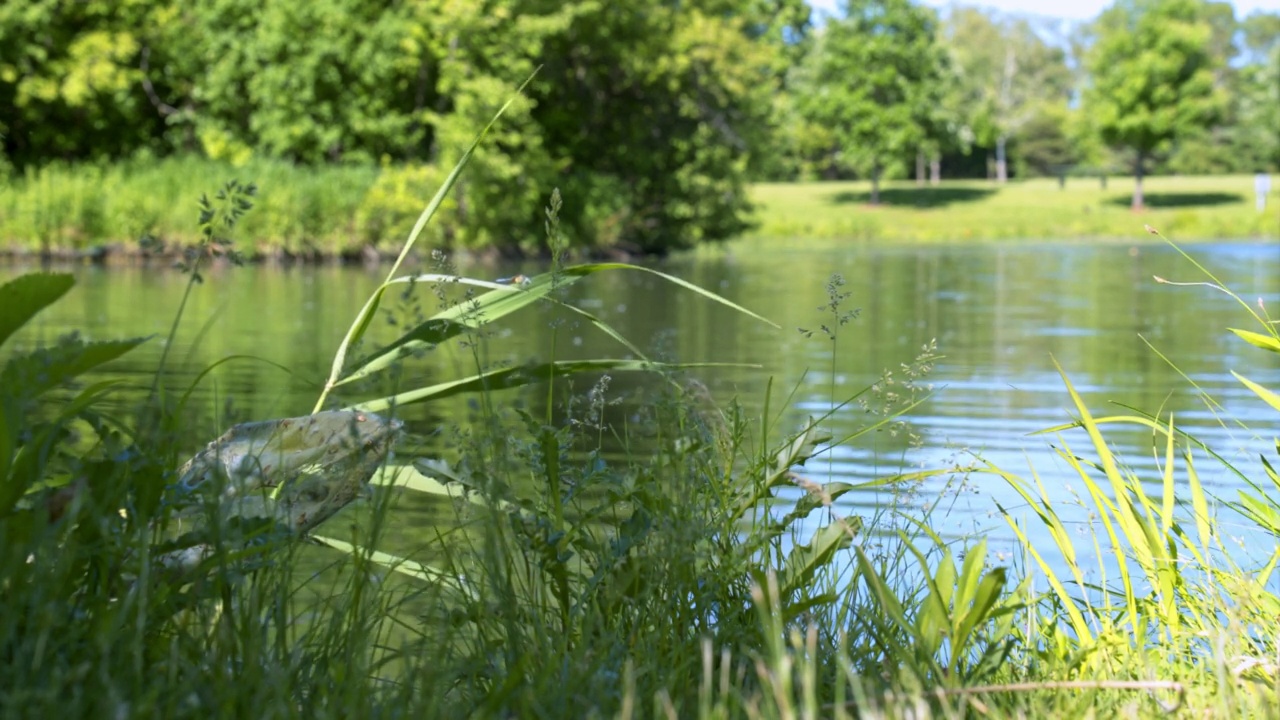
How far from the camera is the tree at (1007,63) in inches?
3063

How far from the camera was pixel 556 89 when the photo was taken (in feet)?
97.7

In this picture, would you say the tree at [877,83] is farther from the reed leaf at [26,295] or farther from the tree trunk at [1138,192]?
the reed leaf at [26,295]

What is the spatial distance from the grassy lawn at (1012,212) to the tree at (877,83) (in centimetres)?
226

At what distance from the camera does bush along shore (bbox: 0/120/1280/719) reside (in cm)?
172

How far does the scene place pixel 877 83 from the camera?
53219 mm

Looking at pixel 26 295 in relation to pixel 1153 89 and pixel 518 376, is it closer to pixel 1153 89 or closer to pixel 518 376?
pixel 518 376

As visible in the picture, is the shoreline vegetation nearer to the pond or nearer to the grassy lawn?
the pond

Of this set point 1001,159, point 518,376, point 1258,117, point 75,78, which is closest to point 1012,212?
point 1258,117

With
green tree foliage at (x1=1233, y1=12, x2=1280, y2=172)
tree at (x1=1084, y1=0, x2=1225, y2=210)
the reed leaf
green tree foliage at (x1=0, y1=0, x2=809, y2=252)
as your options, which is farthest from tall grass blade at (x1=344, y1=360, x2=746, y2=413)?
green tree foliage at (x1=1233, y1=12, x2=1280, y2=172)

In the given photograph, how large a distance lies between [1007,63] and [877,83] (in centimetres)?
3576

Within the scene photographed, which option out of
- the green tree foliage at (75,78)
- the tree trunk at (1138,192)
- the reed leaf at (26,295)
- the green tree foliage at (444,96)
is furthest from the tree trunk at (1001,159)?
the reed leaf at (26,295)

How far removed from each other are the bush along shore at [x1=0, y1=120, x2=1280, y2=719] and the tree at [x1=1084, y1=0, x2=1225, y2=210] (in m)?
50.2

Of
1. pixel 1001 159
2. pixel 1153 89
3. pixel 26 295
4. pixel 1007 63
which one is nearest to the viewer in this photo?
pixel 26 295

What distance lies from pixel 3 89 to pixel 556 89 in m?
11.1
